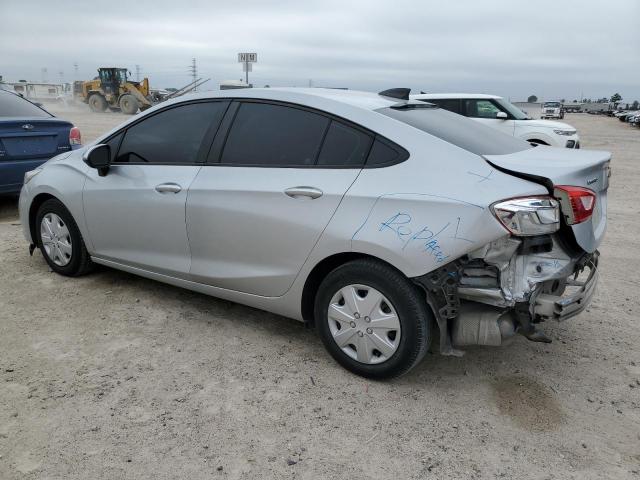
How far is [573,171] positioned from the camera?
2744mm

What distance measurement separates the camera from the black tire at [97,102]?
31.5 m

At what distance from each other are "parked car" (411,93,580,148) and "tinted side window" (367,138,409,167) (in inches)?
360

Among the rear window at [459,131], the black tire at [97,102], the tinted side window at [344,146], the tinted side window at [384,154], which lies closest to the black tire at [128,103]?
the black tire at [97,102]

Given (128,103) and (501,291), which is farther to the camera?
(128,103)

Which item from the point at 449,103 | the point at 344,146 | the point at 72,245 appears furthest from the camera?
the point at 449,103

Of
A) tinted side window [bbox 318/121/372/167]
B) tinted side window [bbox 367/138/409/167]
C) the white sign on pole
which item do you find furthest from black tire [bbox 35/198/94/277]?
the white sign on pole

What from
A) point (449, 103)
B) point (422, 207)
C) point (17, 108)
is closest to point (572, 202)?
point (422, 207)

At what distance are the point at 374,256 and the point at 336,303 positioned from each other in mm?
385

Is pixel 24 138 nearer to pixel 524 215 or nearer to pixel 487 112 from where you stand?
pixel 524 215

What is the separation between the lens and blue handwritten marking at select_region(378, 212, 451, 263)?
2682 mm

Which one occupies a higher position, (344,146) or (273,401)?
(344,146)

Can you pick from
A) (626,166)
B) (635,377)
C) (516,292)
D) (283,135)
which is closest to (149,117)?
(283,135)

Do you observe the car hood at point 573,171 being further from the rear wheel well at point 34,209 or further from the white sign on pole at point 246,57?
the white sign on pole at point 246,57

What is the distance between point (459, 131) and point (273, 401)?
1847 mm
